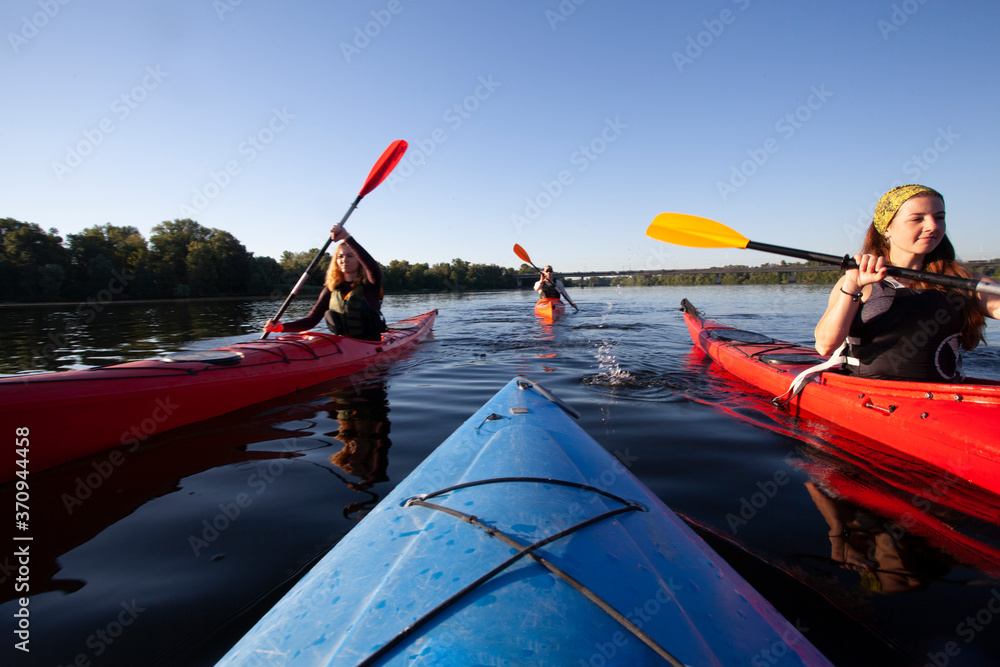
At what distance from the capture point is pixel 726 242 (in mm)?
3783

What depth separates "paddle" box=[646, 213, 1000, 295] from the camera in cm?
265

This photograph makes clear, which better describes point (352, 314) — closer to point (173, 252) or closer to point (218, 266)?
point (218, 266)

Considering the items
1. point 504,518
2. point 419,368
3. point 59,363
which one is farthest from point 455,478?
point 59,363

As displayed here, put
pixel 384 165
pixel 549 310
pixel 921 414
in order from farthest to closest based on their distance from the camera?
pixel 549 310, pixel 384 165, pixel 921 414

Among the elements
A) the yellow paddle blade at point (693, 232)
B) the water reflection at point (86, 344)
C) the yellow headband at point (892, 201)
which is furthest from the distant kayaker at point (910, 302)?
the water reflection at point (86, 344)

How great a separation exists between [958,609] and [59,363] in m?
10.9

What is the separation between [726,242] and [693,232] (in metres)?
0.34

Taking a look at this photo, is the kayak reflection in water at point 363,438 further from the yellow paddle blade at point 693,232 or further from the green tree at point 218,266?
the green tree at point 218,266

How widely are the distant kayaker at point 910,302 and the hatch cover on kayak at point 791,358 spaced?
A: 1572 millimetres

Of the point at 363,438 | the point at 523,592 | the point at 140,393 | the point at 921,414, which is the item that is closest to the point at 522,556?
the point at 523,592

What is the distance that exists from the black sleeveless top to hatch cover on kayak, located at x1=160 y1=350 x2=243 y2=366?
584 cm

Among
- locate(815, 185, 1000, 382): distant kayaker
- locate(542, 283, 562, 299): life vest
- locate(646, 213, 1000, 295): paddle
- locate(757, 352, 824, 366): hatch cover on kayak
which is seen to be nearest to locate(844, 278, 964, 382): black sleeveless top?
locate(815, 185, 1000, 382): distant kayaker

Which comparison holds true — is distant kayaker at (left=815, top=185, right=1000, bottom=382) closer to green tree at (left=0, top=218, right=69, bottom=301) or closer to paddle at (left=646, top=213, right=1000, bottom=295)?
paddle at (left=646, top=213, right=1000, bottom=295)

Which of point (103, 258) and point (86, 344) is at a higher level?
point (103, 258)
